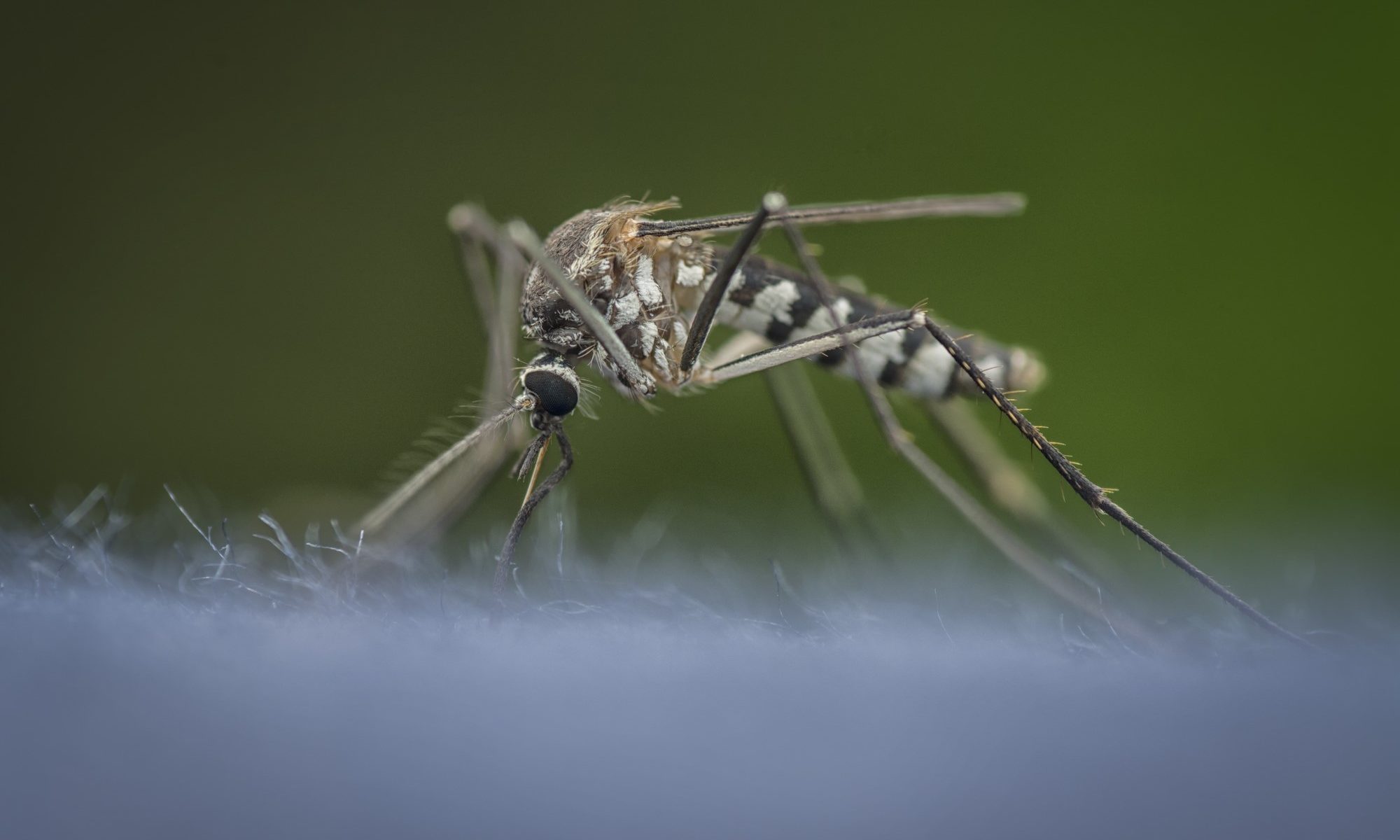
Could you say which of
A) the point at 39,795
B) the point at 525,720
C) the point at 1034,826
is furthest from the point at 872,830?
the point at 39,795

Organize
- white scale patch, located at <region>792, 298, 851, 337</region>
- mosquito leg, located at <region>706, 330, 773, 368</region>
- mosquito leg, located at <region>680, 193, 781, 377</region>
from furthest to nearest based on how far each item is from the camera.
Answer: mosquito leg, located at <region>706, 330, 773, 368</region>
white scale patch, located at <region>792, 298, 851, 337</region>
mosquito leg, located at <region>680, 193, 781, 377</region>

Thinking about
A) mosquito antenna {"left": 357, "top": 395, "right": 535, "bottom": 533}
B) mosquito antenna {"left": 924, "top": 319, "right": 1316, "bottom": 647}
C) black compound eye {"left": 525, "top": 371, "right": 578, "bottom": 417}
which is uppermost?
mosquito antenna {"left": 924, "top": 319, "right": 1316, "bottom": 647}

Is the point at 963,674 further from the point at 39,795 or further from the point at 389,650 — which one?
the point at 39,795

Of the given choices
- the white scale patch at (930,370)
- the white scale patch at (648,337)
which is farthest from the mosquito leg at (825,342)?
the white scale patch at (930,370)

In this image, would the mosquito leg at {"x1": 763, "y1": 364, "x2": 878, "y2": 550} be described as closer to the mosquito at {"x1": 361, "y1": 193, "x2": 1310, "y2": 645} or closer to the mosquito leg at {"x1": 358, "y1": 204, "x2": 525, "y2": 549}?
the mosquito at {"x1": 361, "y1": 193, "x2": 1310, "y2": 645}

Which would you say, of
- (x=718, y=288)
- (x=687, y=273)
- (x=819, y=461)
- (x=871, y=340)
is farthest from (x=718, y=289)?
(x=819, y=461)

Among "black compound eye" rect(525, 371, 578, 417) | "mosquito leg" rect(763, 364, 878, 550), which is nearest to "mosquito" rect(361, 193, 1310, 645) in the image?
"black compound eye" rect(525, 371, 578, 417)

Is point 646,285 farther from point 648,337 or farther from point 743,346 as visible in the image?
point 743,346
